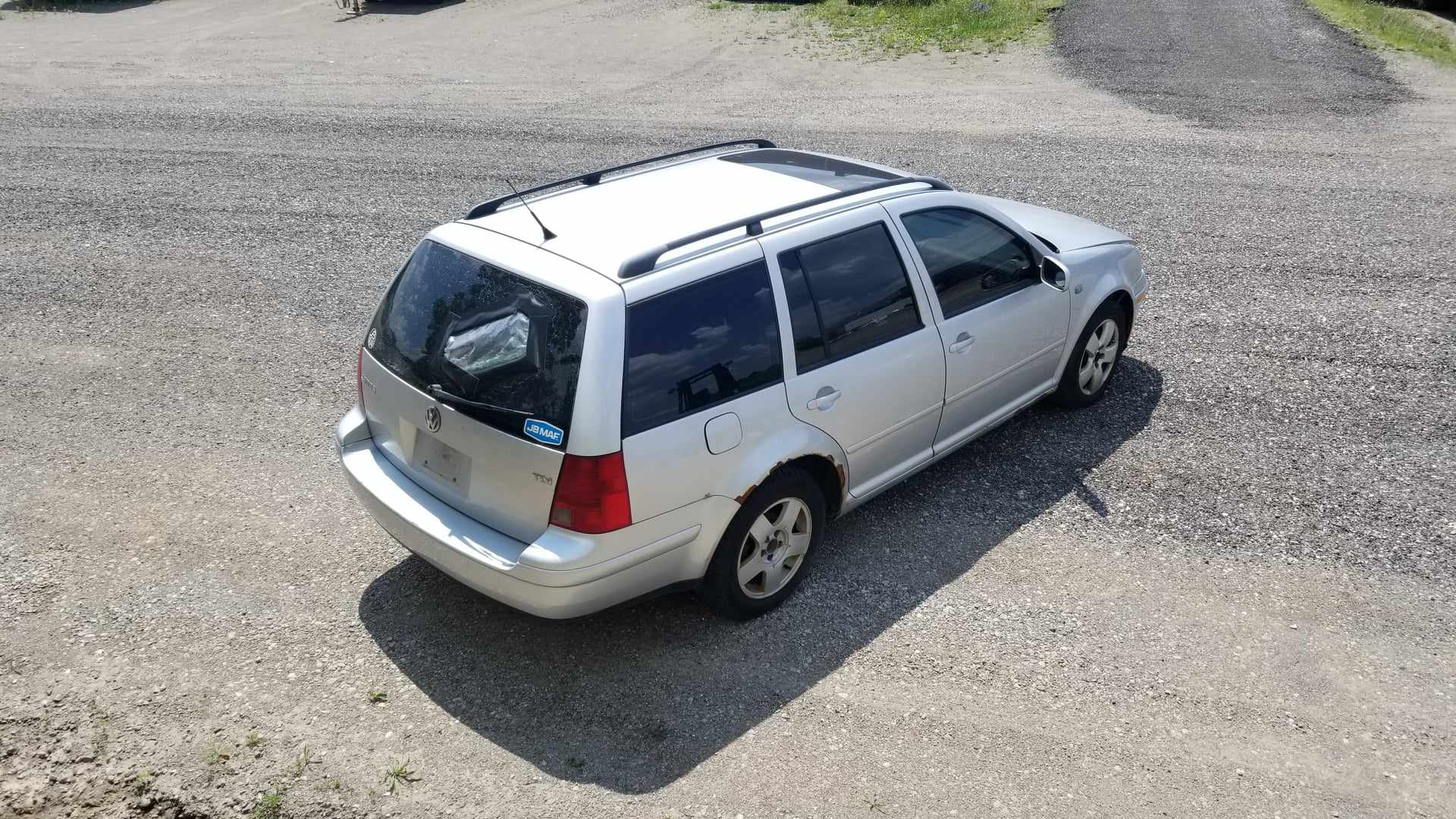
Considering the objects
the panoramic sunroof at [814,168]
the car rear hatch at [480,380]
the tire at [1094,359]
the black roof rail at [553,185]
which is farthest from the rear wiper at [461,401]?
the tire at [1094,359]

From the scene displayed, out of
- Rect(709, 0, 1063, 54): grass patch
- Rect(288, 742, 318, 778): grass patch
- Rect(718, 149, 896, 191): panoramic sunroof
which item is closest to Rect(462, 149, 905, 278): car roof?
Rect(718, 149, 896, 191): panoramic sunroof

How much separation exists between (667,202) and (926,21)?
1671cm

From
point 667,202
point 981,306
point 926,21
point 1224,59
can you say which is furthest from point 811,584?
point 926,21

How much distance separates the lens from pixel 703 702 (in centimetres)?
445

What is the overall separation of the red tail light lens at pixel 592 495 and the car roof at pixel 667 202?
788 millimetres

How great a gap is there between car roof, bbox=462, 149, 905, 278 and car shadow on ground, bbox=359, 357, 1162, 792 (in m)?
1.70

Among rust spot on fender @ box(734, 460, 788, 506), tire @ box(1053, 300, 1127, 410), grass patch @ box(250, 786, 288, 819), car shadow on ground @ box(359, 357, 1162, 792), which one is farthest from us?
tire @ box(1053, 300, 1127, 410)

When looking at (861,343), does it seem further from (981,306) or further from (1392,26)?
(1392,26)

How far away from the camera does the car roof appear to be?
15.0 ft

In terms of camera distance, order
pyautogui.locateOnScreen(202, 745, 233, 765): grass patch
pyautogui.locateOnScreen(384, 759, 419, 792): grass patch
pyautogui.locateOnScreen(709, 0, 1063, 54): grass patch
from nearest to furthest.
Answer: pyautogui.locateOnScreen(384, 759, 419, 792): grass patch, pyautogui.locateOnScreen(202, 745, 233, 765): grass patch, pyautogui.locateOnScreen(709, 0, 1063, 54): grass patch

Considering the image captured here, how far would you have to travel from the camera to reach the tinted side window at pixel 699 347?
4223 millimetres

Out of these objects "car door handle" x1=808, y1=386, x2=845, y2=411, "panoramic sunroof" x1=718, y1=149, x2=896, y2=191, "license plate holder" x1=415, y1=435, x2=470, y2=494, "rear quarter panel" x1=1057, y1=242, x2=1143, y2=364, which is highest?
"panoramic sunroof" x1=718, y1=149, x2=896, y2=191

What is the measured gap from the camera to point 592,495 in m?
4.12

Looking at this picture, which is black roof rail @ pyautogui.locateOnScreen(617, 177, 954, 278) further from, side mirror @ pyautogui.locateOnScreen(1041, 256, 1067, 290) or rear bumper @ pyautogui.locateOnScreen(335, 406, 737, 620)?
rear bumper @ pyautogui.locateOnScreen(335, 406, 737, 620)
